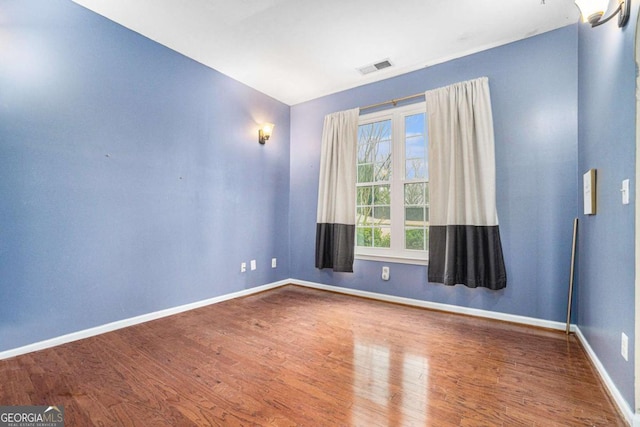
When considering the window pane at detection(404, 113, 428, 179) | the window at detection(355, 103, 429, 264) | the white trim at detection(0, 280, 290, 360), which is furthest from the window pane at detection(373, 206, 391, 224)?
the white trim at detection(0, 280, 290, 360)

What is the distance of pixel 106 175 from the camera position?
2551 mm

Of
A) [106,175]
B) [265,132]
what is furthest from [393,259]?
[106,175]

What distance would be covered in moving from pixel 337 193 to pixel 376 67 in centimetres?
158

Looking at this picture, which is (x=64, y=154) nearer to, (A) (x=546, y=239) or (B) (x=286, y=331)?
(B) (x=286, y=331)

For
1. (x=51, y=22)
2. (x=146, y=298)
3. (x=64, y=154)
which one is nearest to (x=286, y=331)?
(x=146, y=298)

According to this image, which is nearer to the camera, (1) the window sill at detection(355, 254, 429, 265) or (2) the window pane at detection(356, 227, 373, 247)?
(1) the window sill at detection(355, 254, 429, 265)

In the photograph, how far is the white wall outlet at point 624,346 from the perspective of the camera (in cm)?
146

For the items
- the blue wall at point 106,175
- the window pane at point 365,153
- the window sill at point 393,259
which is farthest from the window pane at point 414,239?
the blue wall at point 106,175

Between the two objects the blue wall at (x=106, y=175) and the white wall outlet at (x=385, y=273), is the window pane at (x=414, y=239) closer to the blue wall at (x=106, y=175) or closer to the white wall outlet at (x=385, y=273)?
the white wall outlet at (x=385, y=273)

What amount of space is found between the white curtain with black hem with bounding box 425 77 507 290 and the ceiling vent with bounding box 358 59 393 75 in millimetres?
578

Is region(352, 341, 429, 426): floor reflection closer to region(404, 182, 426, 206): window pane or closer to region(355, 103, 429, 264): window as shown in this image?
region(355, 103, 429, 264): window

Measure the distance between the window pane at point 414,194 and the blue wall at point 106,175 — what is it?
209cm

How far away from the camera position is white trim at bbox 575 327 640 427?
137 cm

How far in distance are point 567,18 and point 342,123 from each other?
92.3 inches
